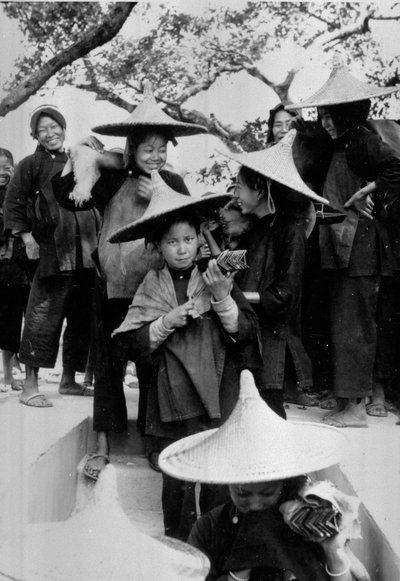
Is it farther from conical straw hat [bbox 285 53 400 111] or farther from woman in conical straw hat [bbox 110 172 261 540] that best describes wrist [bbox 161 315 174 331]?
conical straw hat [bbox 285 53 400 111]

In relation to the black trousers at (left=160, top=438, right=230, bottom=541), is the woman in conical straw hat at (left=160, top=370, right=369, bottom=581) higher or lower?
higher

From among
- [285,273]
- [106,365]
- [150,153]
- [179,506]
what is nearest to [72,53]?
[150,153]

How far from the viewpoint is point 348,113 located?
15.0ft

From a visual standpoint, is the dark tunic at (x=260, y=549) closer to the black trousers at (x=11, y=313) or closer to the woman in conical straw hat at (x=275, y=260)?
the woman in conical straw hat at (x=275, y=260)

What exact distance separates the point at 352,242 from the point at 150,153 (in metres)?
1.12

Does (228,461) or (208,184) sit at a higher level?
(208,184)

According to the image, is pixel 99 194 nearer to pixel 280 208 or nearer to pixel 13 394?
pixel 280 208

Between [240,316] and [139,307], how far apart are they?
44cm

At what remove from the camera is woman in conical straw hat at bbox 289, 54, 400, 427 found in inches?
178

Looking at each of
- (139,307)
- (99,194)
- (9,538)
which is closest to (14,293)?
(99,194)

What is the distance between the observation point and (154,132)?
4281 mm

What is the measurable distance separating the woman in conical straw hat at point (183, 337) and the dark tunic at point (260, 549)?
0.56 m

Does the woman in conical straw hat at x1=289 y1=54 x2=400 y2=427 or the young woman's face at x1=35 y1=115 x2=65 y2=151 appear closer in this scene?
the woman in conical straw hat at x1=289 y1=54 x2=400 y2=427

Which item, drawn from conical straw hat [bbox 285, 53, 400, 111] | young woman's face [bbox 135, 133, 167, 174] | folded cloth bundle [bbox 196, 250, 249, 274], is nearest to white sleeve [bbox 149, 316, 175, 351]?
folded cloth bundle [bbox 196, 250, 249, 274]
